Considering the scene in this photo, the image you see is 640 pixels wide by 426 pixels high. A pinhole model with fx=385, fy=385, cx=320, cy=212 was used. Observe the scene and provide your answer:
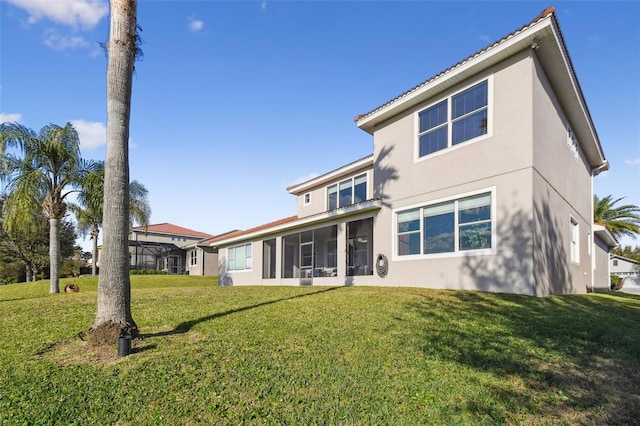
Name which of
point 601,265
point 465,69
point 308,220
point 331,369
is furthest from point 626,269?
point 331,369

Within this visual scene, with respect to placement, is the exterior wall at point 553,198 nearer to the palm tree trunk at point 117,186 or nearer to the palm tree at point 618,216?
the palm tree trunk at point 117,186

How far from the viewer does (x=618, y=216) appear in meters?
29.1

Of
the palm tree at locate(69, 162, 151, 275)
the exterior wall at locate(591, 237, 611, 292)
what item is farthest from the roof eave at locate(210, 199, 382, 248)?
the exterior wall at locate(591, 237, 611, 292)

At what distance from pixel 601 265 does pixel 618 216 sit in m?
12.0

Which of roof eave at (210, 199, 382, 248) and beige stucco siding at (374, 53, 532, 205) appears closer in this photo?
beige stucco siding at (374, 53, 532, 205)

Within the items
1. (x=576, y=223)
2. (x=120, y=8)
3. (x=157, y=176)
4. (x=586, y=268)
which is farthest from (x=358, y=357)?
(x=586, y=268)

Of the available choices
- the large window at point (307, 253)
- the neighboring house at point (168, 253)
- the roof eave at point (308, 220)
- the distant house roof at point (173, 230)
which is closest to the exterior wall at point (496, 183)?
the roof eave at point (308, 220)

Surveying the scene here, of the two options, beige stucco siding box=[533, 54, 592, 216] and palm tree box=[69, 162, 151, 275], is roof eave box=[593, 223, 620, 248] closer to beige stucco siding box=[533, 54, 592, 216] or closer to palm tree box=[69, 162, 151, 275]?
beige stucco siding box=[533, 54, 592, 216]

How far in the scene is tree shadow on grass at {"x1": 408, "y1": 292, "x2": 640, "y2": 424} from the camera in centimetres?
394

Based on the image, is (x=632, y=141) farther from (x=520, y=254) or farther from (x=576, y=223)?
(x=520, y=254)

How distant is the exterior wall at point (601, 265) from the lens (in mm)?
18508

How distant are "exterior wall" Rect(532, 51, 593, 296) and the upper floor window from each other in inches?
298

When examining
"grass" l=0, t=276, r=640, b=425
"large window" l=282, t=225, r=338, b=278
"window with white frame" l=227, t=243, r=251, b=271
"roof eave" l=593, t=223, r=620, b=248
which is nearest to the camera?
"grass" l=0, t=276, r=640, b=425

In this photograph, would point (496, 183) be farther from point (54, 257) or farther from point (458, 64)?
point (54, 257)
